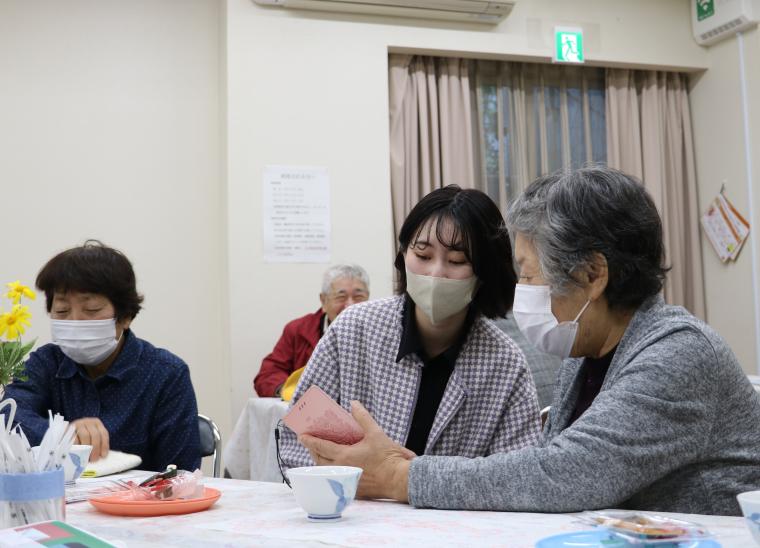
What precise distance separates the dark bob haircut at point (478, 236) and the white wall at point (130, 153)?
8.88 feet

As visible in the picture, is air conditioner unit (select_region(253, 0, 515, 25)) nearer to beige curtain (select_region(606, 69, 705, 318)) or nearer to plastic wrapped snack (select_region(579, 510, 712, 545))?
beige curtain (select_region(606, 69, 705, 318))

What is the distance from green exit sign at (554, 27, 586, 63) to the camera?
4.59m

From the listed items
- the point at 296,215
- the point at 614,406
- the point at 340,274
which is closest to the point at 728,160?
the point at 340,274

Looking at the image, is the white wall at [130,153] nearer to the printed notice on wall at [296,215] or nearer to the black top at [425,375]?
the printed notice on wall at [296,215]

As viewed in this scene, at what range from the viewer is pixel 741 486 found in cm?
122

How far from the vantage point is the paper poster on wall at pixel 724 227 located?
4.80 metres

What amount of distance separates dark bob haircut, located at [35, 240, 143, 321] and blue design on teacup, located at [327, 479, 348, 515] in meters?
1.16

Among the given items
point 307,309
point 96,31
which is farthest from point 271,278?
point 96,31

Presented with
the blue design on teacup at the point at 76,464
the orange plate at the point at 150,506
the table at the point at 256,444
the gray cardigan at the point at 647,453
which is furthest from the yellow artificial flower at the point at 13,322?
the table at the point at 256,444

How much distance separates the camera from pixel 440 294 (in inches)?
64.7

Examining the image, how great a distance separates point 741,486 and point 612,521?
16.3 inches

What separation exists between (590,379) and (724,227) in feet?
12.5

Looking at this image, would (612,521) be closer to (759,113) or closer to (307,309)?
(307,309)

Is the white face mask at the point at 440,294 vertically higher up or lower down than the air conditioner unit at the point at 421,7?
lower down
